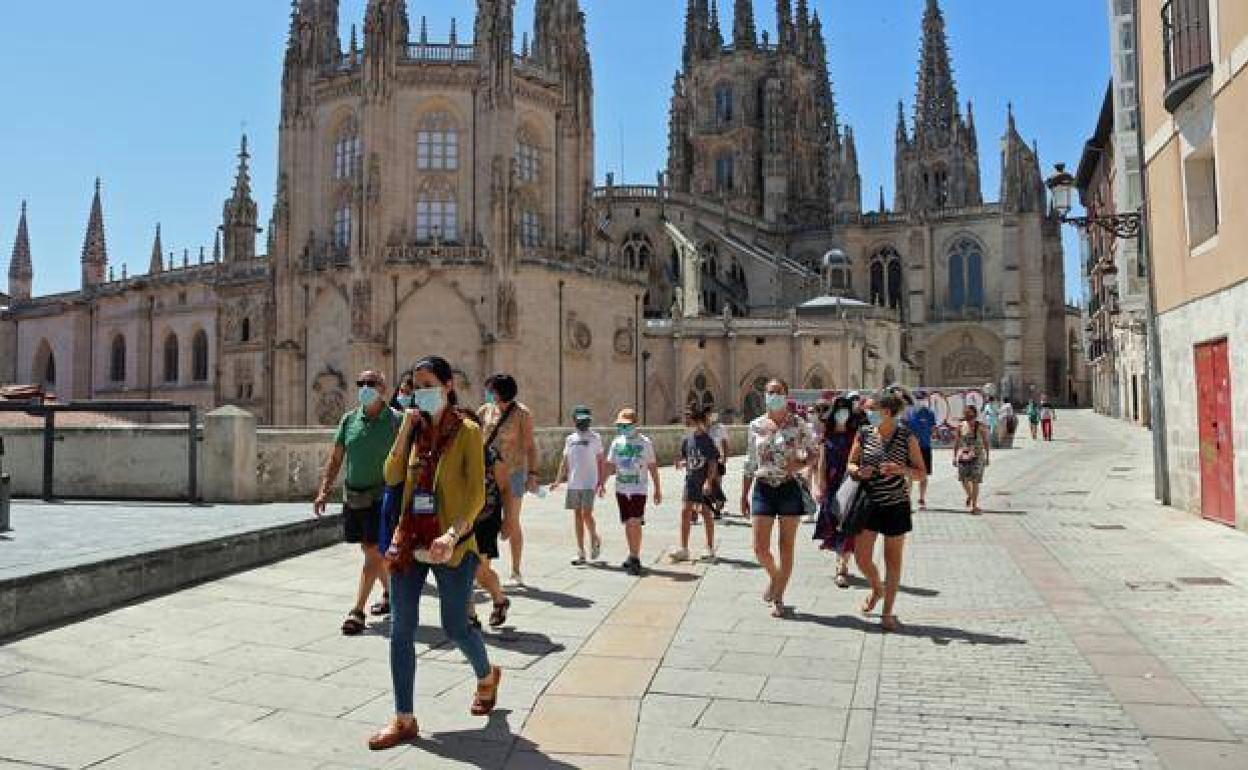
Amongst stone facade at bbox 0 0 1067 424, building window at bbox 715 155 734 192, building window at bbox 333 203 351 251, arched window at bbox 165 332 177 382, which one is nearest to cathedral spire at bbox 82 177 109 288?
stone facade at bbox 0 0 1067 424

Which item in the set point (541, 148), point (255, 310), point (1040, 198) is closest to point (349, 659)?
point (541, 148)

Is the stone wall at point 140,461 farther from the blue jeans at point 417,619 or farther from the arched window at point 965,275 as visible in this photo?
the arched window at point 965,275

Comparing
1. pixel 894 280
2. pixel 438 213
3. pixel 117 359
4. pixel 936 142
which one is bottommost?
pixel 117 359

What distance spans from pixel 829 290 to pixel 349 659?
53.6 metres

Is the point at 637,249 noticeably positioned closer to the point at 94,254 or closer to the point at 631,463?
the point at 94,254

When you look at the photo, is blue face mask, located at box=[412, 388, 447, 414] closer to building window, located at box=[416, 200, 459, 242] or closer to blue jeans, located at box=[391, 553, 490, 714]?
blue jeans, located at box=[391, 553, 490, 714]

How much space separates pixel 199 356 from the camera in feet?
154

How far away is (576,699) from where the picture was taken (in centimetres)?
536

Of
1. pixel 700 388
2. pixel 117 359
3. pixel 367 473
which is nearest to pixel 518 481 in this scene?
pixel 367 473

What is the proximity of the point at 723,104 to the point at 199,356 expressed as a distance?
4219cm

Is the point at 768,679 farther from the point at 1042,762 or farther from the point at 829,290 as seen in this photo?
the point at 829,290

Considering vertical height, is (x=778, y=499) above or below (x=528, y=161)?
below

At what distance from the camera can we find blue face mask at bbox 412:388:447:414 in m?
4.83

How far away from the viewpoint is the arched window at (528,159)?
35812 mm
